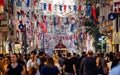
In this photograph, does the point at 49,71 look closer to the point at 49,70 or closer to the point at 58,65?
the point at 49,70

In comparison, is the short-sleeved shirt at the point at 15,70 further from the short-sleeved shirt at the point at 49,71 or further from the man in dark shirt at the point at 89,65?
the man in dark shirt at the point at 89,65

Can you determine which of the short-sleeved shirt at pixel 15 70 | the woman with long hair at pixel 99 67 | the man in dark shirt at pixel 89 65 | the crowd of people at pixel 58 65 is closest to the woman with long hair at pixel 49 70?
the crowd of people at pixel 58 65

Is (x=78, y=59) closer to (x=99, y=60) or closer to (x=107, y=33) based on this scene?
(x=99, y=60)

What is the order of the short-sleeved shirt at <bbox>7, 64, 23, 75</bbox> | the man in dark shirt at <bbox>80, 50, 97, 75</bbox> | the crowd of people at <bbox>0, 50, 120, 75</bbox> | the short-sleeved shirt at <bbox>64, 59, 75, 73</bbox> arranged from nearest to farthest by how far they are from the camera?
the crowd of people at <bbox>0, 50, 120, 75</bbox> < the short-sleeved shirt at <bbox>7, 64, 23, 75</bbox> < the man in dark shirt at <bbox>80, 50, 97, 75</bbox> < the short-sleeved shirt at <bbox>64, 59, 75, 73</bbox>

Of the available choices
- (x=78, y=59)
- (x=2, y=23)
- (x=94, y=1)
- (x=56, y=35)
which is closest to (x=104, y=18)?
(x=94, y=1)

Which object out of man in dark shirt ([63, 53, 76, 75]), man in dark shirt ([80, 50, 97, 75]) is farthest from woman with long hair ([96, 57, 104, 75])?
man in dark shirt ([63, 53, 76, 75])

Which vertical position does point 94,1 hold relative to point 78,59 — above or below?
above

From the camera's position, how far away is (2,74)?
561 inches

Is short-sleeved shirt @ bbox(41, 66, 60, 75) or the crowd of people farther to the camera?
short-sleeved shirt @ bbox(41, 66, 60, 75)

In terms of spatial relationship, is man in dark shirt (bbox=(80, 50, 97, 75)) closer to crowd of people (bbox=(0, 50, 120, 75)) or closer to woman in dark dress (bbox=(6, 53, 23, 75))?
crowd of people (bbox=(0, 50, 120, 75))

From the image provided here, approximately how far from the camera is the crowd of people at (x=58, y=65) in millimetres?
14224

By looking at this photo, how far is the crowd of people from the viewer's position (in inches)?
560

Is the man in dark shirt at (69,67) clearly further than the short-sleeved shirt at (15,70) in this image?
Yes

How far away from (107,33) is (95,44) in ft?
26.5
